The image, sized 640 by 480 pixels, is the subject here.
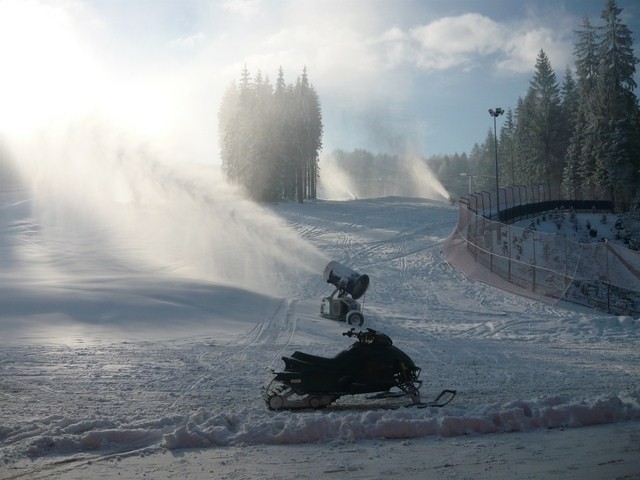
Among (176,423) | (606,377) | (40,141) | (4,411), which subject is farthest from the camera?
(40,141)

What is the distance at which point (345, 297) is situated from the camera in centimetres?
1808

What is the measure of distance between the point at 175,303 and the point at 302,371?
11.0m

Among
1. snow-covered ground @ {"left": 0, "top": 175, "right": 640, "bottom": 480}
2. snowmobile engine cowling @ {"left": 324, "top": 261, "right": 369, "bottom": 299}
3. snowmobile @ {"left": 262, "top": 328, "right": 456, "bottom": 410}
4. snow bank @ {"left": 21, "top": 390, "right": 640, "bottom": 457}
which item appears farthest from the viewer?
snowmobile engine cowling @ {"left": 324, "top": 261, "right": 369, "bottom": 299}

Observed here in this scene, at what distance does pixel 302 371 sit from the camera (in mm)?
8133

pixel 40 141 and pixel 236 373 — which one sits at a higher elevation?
pixel 40 141

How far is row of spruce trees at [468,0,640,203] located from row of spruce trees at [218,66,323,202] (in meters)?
26.7

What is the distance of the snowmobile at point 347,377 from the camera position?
8.08 m

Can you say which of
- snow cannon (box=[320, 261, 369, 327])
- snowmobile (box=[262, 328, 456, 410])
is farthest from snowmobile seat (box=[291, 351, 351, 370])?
snow cannon (box=[320, 261, 369, 327])

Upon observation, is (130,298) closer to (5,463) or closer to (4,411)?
(4,411)

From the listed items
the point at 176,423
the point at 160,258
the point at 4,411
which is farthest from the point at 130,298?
the point at 160,258

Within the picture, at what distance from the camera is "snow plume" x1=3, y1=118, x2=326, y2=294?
32.1 meters

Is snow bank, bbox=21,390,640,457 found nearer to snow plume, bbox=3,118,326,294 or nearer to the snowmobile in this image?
the snowmobile

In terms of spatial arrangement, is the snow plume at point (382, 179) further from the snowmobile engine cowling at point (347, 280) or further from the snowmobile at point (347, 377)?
the snowmobile at point (347, 377)

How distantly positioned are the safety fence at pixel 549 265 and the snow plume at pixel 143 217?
27.9 ft
